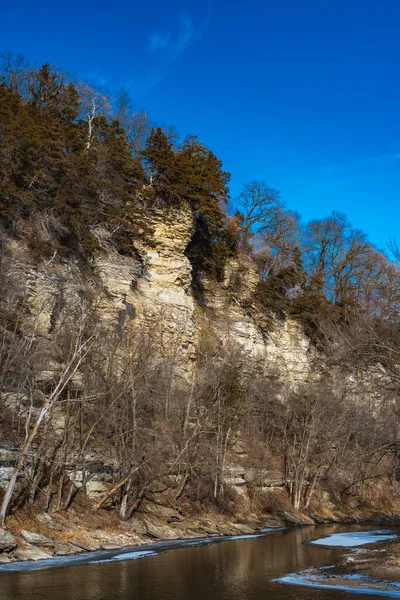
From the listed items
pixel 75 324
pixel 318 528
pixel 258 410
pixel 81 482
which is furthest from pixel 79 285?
pixel 318 528

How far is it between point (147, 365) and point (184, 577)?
1369 centimetres

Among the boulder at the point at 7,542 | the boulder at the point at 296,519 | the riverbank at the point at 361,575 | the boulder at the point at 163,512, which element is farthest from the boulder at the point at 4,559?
the boulder at the point at 296,519

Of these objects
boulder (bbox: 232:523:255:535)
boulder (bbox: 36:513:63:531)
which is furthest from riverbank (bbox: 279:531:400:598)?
boulder (bbox: 232:523:255:535)

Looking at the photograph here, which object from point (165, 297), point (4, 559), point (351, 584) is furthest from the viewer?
point (165, 297)

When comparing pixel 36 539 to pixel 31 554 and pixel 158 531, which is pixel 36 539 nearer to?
pixel 31 554

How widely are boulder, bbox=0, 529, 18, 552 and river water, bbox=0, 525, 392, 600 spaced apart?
85.0 inches

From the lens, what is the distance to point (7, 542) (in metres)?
19.0

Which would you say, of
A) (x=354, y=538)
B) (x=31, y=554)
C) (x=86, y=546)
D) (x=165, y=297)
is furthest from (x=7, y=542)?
(x=165, y=297)

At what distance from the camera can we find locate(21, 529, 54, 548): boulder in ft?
66.4

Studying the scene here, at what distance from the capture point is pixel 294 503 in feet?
123

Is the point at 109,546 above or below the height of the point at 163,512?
below

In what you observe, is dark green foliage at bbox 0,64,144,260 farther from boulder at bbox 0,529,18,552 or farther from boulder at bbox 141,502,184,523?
boulder at bbox 0,529,18,552

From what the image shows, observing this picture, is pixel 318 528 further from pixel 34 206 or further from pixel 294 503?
pixel 34 206

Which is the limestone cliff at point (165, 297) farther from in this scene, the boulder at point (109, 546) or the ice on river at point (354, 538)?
the boulder at point (109, 546)
